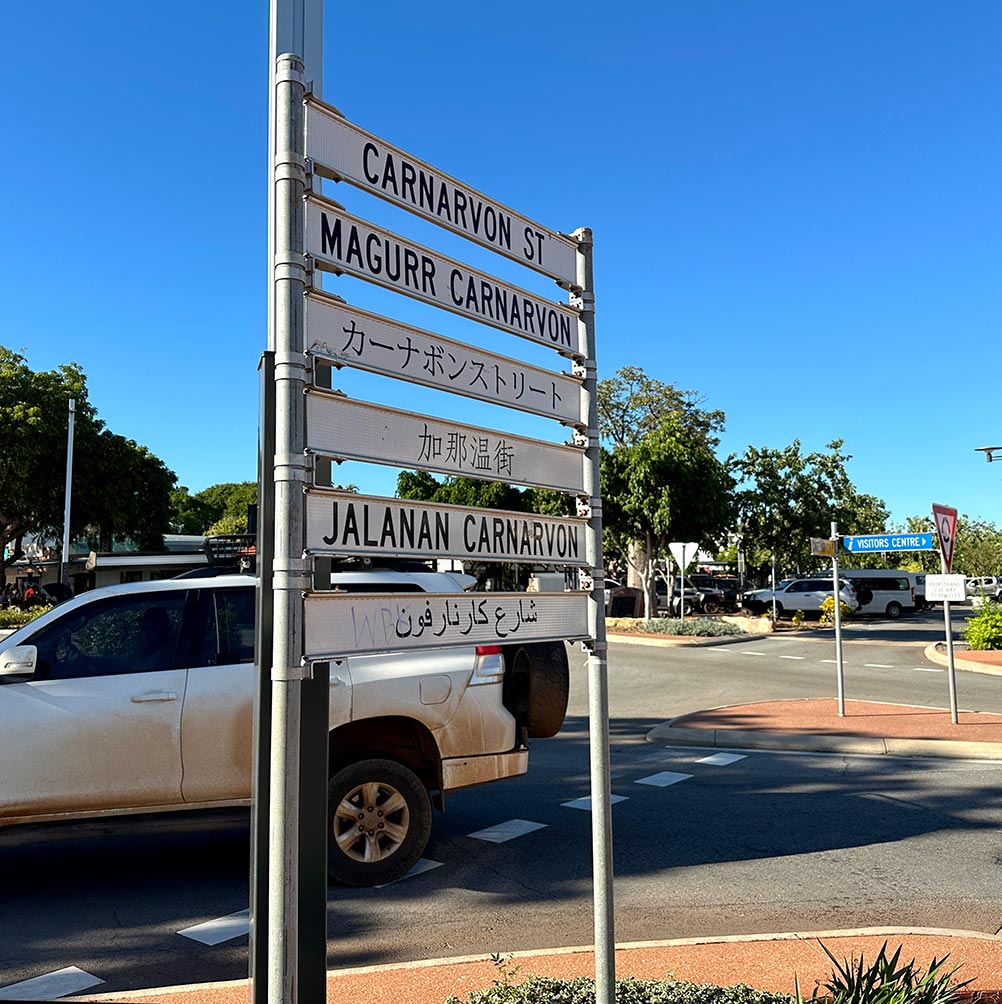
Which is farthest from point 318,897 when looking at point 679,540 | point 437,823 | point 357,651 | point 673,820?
point 679,540

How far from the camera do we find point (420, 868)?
6.32 meters

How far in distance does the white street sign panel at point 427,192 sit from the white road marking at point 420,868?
162 inches

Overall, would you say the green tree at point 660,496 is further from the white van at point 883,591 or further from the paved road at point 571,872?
the paved road at point 571,872

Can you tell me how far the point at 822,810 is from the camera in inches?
312

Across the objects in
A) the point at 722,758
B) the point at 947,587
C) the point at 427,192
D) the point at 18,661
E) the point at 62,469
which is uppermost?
the point at 62,469

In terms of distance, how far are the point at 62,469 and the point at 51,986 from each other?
4336 centimetres

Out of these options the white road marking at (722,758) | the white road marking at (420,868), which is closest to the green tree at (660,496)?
the white road marking at (722,758)

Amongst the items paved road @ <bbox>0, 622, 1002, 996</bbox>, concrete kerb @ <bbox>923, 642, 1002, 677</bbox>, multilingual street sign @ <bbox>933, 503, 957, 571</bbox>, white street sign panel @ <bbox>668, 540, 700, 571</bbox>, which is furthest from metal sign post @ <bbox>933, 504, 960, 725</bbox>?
white street sign panel @ <bbox>668, 540, 700, 571</bbox>

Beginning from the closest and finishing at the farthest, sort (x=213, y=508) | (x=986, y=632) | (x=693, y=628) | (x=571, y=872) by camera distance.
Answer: (x=571, y=872) → (x=986, y=632) → (x=693, y=628) → (x=213, y=508)

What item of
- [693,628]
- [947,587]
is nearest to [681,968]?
[947,587]

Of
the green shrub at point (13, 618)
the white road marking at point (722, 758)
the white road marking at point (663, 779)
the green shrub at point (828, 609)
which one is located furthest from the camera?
the green shrub at point (828, 609)

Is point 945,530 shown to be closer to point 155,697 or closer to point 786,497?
point 155,697

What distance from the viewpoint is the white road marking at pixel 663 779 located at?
9.09m

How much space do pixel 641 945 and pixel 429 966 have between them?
1029 millimetres
